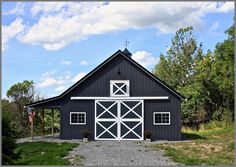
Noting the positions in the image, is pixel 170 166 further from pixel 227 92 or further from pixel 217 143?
pixel 227 92

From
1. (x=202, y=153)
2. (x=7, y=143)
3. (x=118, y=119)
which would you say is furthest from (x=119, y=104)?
(x=7, y=143)

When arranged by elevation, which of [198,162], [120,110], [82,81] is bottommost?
[198,162]

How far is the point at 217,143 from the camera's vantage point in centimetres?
2033

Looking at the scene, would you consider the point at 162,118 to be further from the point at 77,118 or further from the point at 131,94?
the point at 77,118

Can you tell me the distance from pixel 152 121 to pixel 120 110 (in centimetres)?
186

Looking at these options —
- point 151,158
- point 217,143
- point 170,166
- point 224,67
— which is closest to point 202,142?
point 217,143

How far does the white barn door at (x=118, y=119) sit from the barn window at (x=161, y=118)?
0.77 metres

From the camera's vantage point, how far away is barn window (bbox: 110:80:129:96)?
2303 centimetres

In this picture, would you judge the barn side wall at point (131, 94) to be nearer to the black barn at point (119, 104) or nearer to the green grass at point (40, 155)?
the black barn at point (119, 104)

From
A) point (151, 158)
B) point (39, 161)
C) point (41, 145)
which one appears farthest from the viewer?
point (41, 145)

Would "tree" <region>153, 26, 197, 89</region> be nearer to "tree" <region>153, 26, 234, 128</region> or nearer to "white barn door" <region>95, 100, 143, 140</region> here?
"tree" <region>153, 26, 234, 128</region>

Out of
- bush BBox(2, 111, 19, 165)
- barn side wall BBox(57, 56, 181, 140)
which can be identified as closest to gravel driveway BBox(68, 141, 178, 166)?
bush BBox(2, 111, 19, 165)

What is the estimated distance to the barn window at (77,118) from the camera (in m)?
23.0

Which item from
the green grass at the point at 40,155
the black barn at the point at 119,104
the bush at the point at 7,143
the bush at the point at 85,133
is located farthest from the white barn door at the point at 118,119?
the bush at the point at 7,143
